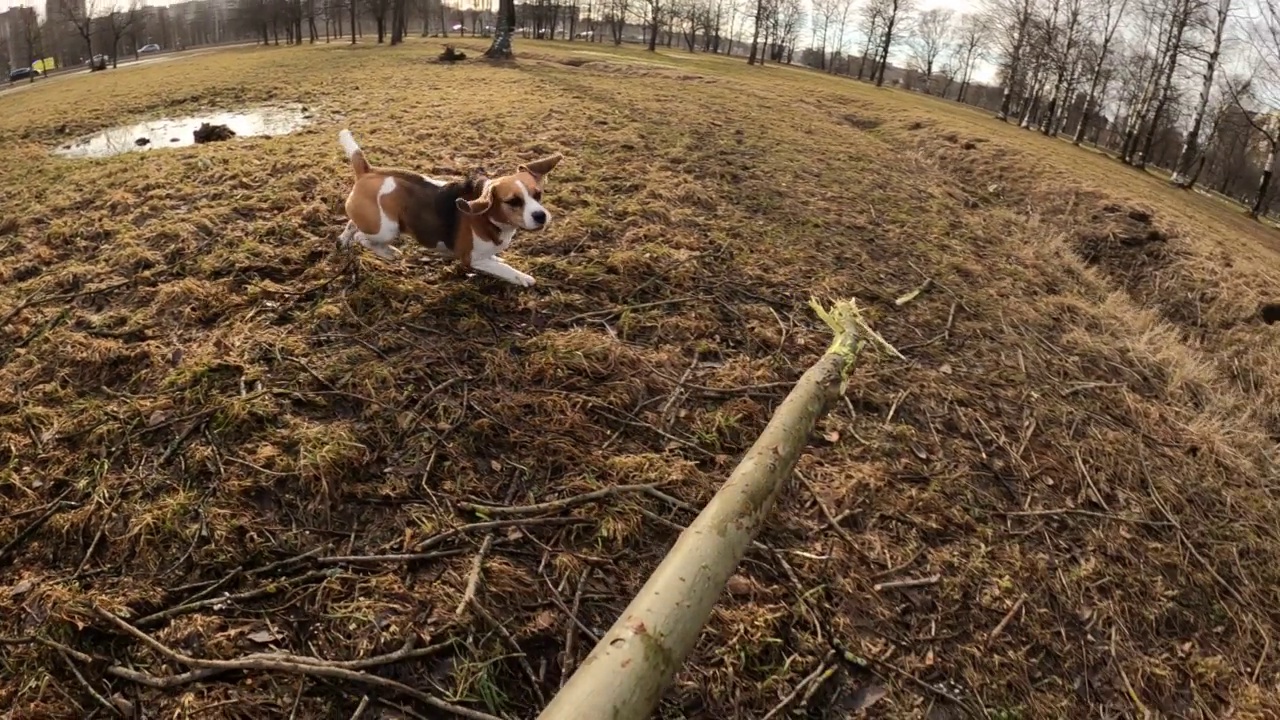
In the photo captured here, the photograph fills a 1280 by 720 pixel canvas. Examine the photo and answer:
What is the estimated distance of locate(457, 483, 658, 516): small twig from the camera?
268cm

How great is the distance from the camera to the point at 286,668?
78.8 inches

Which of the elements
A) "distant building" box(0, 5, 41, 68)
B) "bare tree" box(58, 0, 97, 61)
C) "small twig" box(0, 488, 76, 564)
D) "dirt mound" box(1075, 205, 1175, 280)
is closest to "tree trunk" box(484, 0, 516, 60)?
"dirt mound" box(1075, 205, 1175, 280)

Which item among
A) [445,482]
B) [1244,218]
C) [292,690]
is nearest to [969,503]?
[445,482]

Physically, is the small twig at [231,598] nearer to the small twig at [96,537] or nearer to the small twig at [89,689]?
the small twig at [89,689]

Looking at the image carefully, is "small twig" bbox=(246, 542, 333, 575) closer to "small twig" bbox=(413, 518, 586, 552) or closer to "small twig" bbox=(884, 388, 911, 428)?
"small twig" bbox=(413, 518, 586, 552)

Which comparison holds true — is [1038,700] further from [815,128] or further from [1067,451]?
[815,128]

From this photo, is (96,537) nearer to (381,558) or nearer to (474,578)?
(381,558)

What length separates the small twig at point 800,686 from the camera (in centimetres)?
223

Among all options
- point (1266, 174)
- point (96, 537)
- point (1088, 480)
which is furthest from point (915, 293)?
point (1266, 174)

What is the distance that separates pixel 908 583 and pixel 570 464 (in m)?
1.64

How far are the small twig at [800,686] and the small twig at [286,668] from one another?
3.27 feet

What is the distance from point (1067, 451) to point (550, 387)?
3242 millimetres

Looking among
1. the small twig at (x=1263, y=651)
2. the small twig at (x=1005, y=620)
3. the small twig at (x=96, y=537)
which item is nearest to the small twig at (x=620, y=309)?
the small twig at (x=96, y=537)

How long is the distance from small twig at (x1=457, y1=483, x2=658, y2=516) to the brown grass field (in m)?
0.03
